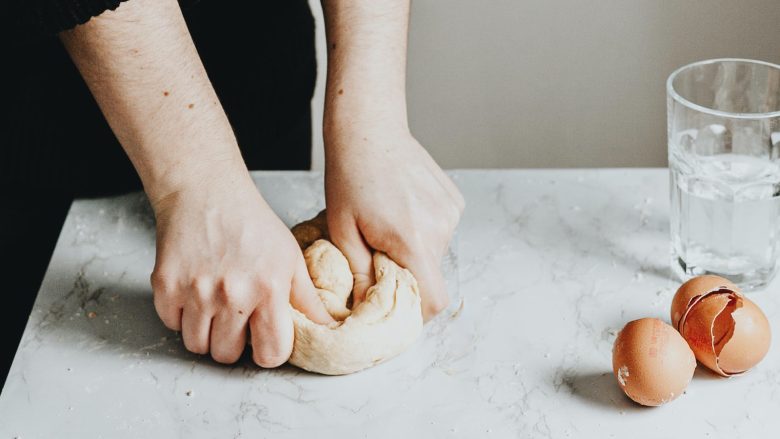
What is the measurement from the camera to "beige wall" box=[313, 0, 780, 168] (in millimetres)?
1833

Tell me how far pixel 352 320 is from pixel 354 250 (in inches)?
4.3

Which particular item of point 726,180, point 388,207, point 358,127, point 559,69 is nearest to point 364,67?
point 358,127

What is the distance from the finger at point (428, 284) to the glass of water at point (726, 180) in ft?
0.95

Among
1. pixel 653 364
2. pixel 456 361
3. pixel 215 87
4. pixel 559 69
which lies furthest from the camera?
pixel 559 69

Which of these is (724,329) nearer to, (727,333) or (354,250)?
(727,333)

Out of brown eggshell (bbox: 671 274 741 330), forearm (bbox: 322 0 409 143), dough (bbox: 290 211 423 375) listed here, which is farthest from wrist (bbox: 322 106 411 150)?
brown eggshell (bbox: 671 274 741 330)

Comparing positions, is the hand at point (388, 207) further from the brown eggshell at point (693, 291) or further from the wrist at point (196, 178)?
the brown eggshell at point (693, 291)

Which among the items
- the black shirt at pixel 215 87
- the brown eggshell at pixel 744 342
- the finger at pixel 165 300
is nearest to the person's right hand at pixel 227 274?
the finger at pixel 165 300

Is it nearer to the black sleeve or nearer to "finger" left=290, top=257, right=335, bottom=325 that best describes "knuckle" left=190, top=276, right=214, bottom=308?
"finger" left=290, top=257, right=335, bottom=325

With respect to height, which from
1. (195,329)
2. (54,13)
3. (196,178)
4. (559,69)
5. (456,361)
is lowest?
(559,69)

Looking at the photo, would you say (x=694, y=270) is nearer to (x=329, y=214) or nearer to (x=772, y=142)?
(x=772, y=142)

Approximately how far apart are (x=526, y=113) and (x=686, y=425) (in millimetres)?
1259

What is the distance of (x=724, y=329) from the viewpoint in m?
0.86

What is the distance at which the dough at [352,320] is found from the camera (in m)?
0.88
